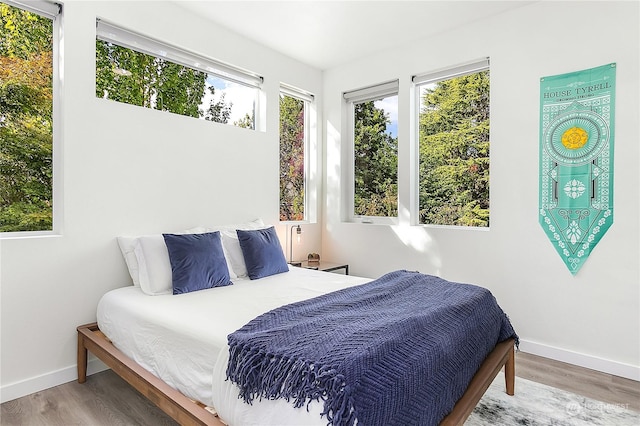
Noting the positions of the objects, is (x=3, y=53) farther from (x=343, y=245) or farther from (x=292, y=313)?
(x=343, y=245)

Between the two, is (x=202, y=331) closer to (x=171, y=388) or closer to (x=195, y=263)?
(x=171, y=388)

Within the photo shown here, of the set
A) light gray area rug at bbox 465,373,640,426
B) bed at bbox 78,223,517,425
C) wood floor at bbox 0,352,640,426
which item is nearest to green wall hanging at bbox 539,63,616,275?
wood floor at bbox 0,352,640,426

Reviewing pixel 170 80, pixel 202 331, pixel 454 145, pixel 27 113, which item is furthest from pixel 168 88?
pixel 454 145

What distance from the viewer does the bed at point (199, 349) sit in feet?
5.16

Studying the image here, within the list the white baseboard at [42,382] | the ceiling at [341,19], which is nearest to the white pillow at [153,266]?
the white baseboard at [42,382]

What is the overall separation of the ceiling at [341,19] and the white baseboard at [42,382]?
288 centimetres

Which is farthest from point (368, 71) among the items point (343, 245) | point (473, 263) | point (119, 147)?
point (119, 147)

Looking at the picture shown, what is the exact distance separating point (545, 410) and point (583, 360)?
0.90 metres

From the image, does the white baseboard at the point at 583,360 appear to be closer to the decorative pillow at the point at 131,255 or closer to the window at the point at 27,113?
the decorative pillow at the point at 131,255

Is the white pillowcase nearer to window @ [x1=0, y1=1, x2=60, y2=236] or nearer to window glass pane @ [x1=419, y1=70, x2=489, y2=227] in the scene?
window @ [x1=0, y1=1, x2=60, y2=236]

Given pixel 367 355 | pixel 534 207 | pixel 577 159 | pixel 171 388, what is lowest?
pixel 171 388

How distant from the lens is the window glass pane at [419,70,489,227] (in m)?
3.54

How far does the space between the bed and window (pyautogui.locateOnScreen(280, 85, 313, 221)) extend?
5.31 feet

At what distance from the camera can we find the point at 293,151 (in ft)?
14.5
